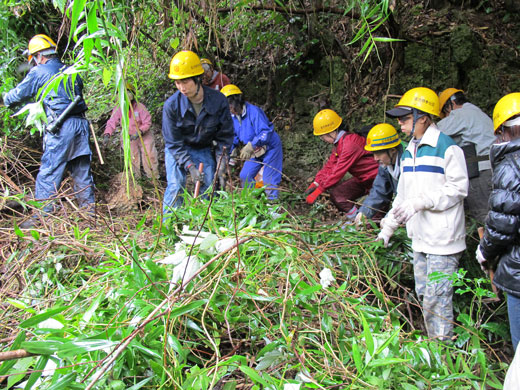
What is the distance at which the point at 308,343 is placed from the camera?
1525 millimetres

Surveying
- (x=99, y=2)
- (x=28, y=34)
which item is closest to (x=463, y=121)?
(x=99, y=2)

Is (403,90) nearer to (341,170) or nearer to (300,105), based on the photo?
(300,105)

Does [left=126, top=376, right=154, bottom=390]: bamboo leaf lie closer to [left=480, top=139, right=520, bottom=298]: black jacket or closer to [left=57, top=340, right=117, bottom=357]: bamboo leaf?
[left=57, top=340, right=117, bottom=357]: bamboo leaf

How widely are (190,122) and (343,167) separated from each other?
1.74 metres

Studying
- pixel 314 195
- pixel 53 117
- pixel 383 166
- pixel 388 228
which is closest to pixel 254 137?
pixel 314 195

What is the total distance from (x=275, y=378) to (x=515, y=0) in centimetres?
691

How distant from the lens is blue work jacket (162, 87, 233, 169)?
4379 mm

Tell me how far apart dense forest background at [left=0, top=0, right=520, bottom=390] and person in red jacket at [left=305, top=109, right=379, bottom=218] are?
58cm

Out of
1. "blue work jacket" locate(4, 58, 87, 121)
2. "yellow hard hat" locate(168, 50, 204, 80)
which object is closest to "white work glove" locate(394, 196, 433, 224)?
"yellow hard hat" locate(168, 50, 204, 80)

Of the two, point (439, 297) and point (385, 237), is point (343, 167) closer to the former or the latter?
point (385, 237)

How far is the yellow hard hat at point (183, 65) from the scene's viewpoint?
13.2 ft

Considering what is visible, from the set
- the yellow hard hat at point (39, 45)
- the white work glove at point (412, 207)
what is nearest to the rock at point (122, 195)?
the yellow hard hat at point (39, 45)

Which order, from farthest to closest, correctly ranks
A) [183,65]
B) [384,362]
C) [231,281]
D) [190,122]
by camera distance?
1. [190,122]
2. [183,65]
3. [231,281]
4. [384,362]

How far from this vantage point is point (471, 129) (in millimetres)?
4160
